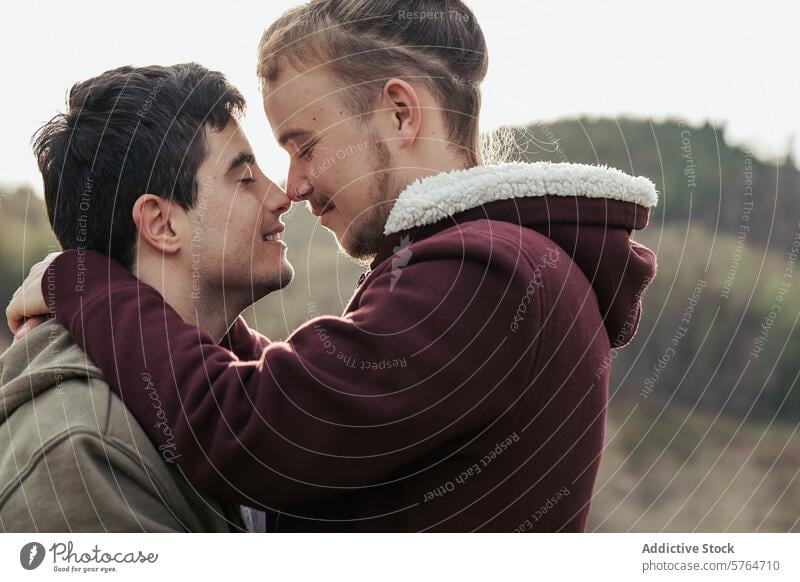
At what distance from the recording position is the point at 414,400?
2066mm

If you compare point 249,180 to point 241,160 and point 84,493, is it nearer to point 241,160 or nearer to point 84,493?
point 241,160

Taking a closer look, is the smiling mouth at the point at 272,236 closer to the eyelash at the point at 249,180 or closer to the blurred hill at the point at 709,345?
the eyelash at the point at 249,180

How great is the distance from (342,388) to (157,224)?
0.76 m

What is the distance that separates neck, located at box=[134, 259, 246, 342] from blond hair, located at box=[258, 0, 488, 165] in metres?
0.52

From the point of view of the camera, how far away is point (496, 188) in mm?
2246

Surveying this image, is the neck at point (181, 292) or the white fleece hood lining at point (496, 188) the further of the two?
the neck at point (181, 292)

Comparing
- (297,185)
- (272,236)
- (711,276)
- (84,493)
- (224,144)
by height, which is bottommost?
(711,276)

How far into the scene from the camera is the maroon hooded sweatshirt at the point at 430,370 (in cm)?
205

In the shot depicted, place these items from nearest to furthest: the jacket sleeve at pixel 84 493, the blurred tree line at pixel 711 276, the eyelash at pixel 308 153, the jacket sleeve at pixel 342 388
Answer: the jacket sleeve at pixel 342 388, the jacket sleeve at pixel 84 493, the eyelash at pixel 308 153, the blurred tree line at pixel 711 276

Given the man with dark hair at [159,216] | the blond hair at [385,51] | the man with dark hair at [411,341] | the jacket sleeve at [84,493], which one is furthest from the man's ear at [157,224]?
the jacket sleeve at [84,493]

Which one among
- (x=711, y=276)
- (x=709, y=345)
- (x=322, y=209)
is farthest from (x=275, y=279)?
(x=709, y=345)

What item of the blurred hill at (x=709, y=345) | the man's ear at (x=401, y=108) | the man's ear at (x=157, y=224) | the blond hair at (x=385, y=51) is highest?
the blond hair at (x=385, y=51)

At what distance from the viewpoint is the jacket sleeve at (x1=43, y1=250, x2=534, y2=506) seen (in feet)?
6.70

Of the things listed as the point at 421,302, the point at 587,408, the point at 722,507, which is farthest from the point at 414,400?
the point at 722,507
